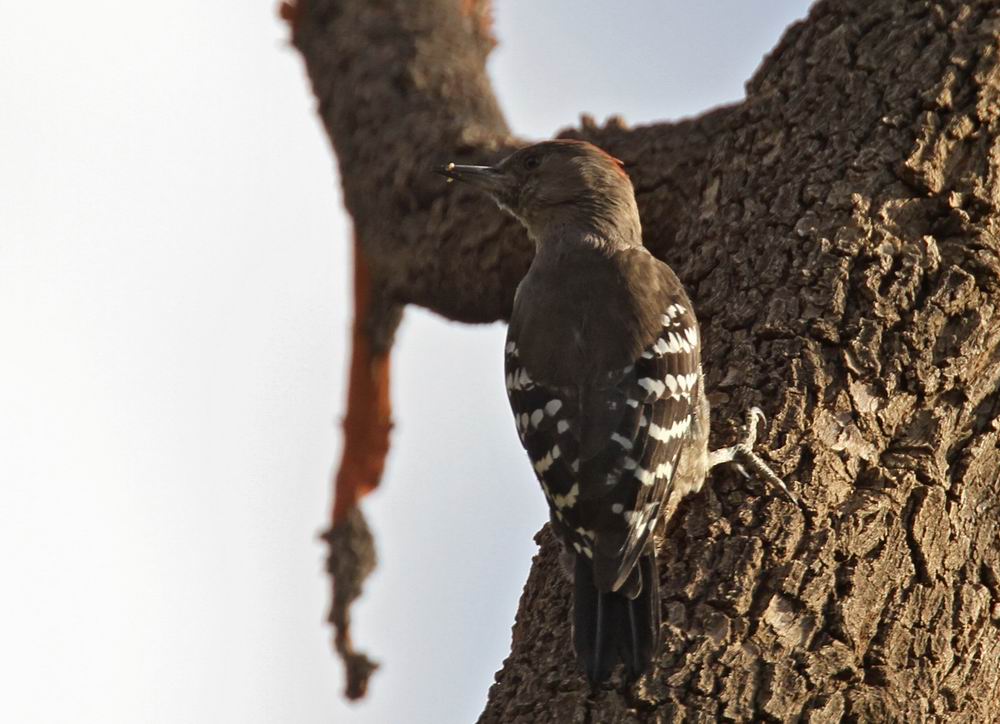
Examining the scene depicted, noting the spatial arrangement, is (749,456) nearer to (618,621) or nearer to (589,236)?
(618,621)

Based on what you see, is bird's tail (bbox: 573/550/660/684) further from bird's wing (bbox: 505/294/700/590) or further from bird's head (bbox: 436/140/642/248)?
bird's head (bbox: 436/140/642/248)

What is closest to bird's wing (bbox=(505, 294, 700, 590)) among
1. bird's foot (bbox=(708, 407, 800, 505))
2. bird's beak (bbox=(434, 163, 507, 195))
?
bird's foot (bbox=(708, 407, 800, 505))

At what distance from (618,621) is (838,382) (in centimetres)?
120

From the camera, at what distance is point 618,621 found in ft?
12.0

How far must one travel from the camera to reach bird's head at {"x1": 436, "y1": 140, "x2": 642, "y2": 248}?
5.59m

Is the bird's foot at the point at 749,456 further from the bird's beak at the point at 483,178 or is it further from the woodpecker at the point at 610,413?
the bird's beak at the point at 483,178

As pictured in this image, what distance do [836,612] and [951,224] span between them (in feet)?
5.08

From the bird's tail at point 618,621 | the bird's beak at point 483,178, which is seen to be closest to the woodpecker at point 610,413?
the bird's tail at point 618,621

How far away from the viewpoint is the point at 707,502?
4.26 meters

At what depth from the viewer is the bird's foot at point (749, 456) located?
408 cm

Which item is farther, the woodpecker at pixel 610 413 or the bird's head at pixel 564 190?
the bird's head at pixel 564 190

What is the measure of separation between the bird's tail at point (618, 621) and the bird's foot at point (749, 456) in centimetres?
40

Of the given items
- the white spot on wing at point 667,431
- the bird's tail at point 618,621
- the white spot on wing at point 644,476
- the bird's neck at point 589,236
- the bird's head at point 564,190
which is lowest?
the bird's tail at point 618,621

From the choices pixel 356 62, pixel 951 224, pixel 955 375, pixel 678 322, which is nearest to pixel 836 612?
pixel 955 375
